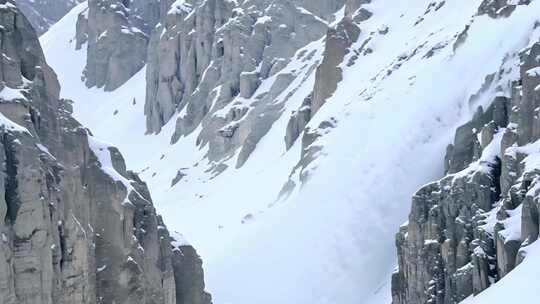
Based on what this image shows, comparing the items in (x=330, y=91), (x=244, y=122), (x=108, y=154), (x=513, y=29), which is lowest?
(x=108, y=154)

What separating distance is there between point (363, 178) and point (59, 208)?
54.3 m

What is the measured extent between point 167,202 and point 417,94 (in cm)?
4364

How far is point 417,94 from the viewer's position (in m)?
101

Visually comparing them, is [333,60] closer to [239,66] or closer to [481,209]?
[239,66]

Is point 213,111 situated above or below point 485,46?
above

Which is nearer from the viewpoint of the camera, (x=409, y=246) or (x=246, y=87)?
(x=409, y=246)

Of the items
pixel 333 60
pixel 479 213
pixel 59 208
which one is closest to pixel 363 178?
pixel 333 60

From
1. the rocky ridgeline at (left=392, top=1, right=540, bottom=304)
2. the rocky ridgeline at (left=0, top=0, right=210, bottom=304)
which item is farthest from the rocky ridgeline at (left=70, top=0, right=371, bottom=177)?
the rocky ridgeline at (left=0, top=0, right=210, bottom=304)

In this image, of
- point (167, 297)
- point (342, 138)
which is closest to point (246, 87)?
point (342, 138)

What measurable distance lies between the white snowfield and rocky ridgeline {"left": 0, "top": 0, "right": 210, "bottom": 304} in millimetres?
33824

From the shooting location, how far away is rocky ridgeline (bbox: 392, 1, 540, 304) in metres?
62.2

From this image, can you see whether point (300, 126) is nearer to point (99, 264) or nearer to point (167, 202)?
point (167, 202)

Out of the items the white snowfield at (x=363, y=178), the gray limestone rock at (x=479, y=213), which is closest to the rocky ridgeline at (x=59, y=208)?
the gray limestone rock at (x=479, y=213)

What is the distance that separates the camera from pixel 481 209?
6862 centimetres
